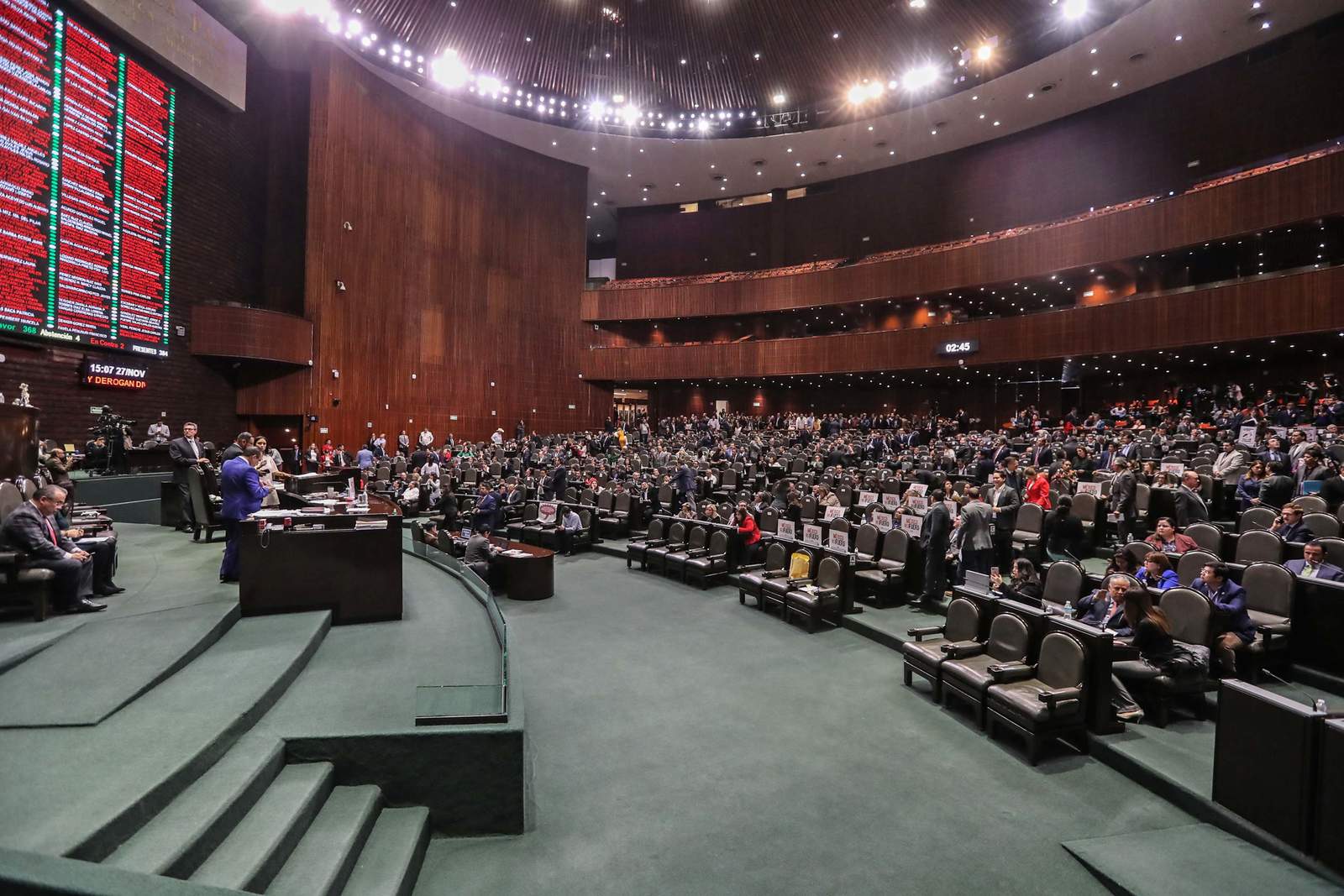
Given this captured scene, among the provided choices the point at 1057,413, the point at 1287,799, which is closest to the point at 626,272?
the point at 1057,413

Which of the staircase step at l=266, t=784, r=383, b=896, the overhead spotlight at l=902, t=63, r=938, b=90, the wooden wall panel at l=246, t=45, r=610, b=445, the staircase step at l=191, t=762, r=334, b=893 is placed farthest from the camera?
the overhead spotlight at l=902, t=63, r=938, b=90

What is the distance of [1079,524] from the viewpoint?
7508mm

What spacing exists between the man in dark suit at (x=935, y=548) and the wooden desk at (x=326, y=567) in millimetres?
5573

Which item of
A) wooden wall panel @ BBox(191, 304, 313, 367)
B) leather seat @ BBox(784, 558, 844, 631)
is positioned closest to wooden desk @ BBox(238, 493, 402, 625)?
leather seat @ BBox(784, 558, 844, 631)

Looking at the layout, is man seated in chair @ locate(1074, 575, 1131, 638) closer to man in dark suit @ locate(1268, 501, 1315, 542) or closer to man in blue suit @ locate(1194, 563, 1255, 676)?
man in blue suit @ locate(1194, 563, 1255, 676)

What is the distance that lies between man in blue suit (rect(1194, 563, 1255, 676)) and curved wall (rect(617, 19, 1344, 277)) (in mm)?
20786

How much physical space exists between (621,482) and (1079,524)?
913 centimetres

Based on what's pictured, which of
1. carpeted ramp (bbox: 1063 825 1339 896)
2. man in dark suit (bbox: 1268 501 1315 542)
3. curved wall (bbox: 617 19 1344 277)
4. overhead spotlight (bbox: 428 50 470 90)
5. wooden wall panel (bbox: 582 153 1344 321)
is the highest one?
overhead spotlight (bbox: 428 50 470 90)

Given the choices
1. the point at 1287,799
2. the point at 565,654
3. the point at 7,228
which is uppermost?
the point at 7,228

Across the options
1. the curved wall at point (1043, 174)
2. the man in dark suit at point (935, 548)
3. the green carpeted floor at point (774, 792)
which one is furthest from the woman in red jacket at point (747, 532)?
the curved wall at point (1043, 174)

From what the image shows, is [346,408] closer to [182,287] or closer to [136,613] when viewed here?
[182,287]

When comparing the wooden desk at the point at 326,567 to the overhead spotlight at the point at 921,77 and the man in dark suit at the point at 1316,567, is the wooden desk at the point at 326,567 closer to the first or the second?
the man in dark suit at the point at 1316,567

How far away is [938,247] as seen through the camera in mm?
23156

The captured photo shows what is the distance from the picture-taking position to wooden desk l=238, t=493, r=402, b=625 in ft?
16.6
